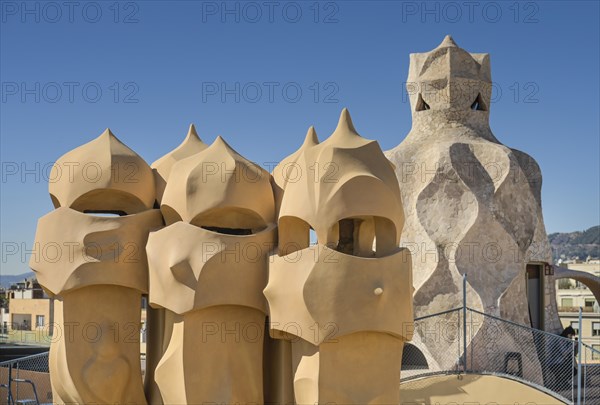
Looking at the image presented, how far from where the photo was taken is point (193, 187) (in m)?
11.9

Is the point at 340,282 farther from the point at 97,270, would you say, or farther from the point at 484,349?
the point at 484,349

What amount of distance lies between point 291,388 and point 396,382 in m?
1.52

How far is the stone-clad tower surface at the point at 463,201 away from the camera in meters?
A: 19.4

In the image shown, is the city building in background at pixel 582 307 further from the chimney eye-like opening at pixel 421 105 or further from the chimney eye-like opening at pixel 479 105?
the chimney eye-like opening at pixel 421 105

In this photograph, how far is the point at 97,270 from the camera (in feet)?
40.3

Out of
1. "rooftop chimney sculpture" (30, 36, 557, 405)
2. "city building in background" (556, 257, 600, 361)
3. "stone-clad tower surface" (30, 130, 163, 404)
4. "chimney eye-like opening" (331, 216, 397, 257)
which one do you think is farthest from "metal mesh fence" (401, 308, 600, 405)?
"stone-clad tower surface" (30, 130, 163, 404)

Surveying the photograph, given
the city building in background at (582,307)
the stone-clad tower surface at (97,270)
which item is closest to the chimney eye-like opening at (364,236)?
the stone-clad tower surface at (97,270)

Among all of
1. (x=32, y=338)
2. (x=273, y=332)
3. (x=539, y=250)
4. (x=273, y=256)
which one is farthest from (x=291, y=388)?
(x=32, y=338)

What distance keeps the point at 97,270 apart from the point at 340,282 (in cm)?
383

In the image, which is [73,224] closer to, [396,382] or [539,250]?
[396,382]

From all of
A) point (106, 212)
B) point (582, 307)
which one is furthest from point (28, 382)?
point (582, 307)

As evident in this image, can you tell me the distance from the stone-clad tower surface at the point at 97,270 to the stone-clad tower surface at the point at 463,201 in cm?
858

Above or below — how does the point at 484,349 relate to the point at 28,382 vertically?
above

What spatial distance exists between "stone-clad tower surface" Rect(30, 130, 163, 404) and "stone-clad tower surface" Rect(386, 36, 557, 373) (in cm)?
858
